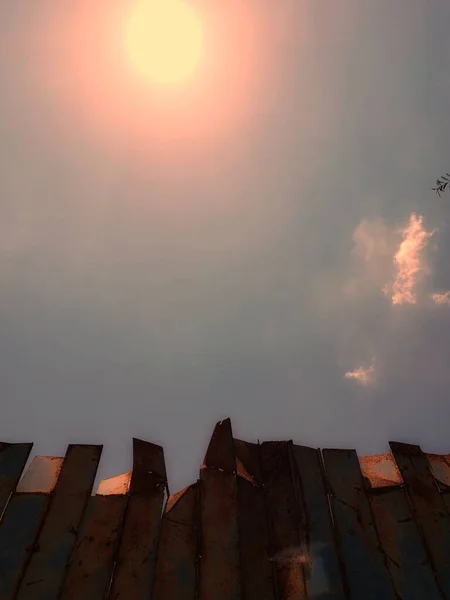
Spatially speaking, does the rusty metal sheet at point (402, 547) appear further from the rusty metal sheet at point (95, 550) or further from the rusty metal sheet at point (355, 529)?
the rusty metal sheet at point (95, 550)

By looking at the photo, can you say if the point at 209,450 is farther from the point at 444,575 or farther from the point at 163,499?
the point at 444,575

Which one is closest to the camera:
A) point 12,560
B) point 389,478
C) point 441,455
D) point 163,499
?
point 12,560

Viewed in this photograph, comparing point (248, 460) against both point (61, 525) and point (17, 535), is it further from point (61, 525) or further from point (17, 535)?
point (17, 535)

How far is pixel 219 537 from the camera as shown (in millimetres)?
4320

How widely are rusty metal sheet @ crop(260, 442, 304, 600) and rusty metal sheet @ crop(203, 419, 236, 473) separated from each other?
449 millimetres

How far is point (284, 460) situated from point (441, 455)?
2.33 m

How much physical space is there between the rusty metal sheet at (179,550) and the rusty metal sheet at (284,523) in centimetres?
92

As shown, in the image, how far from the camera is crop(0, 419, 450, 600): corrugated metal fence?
158 inches

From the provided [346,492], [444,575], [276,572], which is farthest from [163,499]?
[444,575]

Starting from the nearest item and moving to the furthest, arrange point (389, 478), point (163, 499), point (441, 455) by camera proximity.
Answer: point (163, 499)
point (389, 478)
point (441, 455)

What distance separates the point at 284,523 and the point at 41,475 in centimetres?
305

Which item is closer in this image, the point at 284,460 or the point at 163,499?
the point at 163,499

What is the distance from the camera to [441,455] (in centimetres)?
539

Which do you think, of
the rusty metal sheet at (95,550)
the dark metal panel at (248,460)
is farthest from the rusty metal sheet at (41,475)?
the dark metal panel at (248,460)
